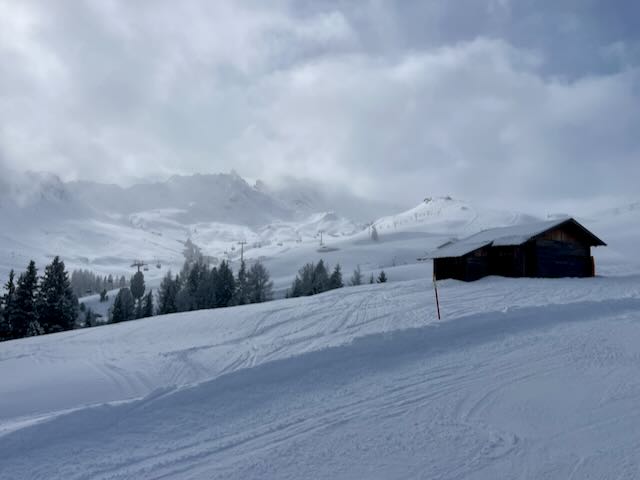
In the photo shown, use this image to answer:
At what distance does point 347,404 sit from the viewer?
23.4ft

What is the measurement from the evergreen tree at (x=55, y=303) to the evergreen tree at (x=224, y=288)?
64.1ft

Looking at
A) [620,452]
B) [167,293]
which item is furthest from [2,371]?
[167,293]

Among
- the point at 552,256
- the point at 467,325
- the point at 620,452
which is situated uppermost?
the point at 552,256

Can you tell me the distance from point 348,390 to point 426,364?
227 centimetres

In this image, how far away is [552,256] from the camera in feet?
96.6

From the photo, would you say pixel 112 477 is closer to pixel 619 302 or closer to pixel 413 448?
pixel 413 448

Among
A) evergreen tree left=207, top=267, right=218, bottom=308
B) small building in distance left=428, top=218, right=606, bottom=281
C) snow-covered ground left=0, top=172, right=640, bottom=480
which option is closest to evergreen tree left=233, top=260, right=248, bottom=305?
evergreen tree left=207, top=267, right=218, bottom=308

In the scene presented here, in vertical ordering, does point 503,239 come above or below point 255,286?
above

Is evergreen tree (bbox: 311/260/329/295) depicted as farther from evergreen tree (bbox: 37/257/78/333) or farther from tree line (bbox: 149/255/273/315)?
evergreen tree (bbox: 37/257/78/333)

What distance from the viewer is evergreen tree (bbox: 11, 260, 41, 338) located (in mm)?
32438

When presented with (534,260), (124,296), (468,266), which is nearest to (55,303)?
(124,296)

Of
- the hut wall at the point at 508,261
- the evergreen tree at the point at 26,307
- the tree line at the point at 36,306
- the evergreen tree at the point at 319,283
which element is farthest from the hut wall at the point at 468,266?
the evergreen tree at the point at 26,307

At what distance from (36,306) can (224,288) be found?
2307 cm

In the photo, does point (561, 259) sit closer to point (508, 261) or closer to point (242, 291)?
point (508, 261)
